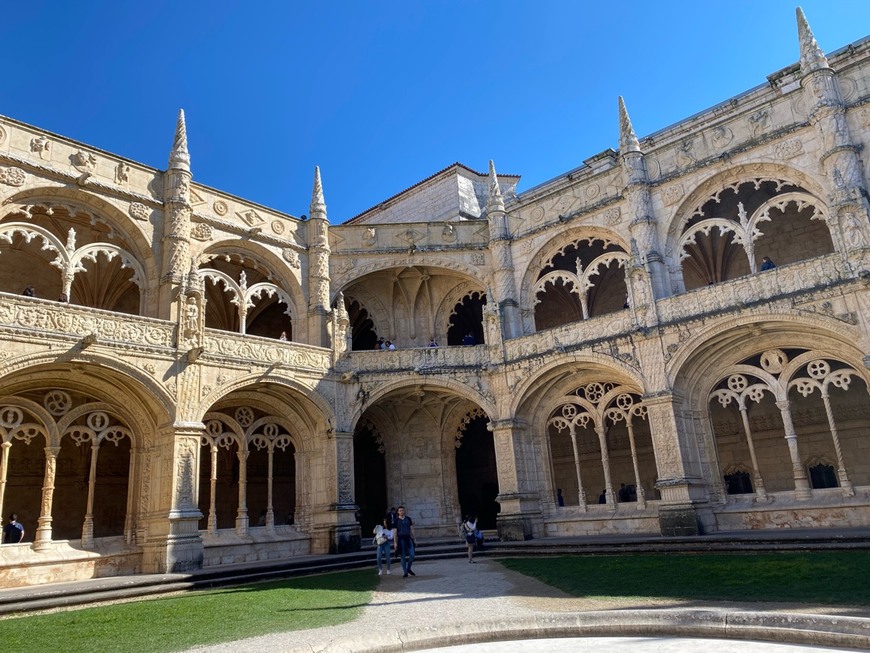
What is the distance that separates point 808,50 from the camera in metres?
15.9

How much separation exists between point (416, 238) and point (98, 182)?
9.38 meters

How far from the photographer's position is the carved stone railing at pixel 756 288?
14.1 meters

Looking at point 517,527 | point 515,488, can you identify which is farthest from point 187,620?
point 515,488

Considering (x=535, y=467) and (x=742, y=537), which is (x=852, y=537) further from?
(x=535, y=467)

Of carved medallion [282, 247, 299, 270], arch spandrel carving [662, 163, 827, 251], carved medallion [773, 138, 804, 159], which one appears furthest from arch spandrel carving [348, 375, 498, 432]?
carved medallion [773, 138, 804, 159]

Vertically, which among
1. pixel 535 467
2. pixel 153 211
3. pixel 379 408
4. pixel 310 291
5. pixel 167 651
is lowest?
pixel 167 651

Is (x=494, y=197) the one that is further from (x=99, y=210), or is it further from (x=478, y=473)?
(x=99, y=210)

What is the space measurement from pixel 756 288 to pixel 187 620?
1332cm

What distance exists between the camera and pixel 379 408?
2152 centimetres

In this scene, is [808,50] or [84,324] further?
[808,50]

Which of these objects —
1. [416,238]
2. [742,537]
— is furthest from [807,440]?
[416,238]

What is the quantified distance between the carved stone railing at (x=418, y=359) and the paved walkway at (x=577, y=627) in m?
10.6

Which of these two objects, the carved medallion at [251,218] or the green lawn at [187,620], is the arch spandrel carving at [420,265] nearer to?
the carved medallion at [251,218]

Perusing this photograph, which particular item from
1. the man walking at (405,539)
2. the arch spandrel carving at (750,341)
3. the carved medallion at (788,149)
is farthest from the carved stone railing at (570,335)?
the man walking at (405,539)
